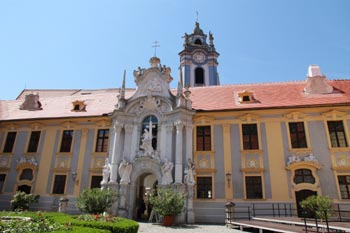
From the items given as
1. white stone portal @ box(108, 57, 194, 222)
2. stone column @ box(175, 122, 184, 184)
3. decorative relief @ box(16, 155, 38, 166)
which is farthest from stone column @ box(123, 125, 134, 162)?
decorative relief @ box(16, 155, 38, 166)

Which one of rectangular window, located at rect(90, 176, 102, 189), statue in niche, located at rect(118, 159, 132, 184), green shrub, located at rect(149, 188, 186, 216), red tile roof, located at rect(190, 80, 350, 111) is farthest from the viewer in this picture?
rectangular window, located at rect(90, 176, 102, 189)

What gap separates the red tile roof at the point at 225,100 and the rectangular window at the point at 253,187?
5.00 meters

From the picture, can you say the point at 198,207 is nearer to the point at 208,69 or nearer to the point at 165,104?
the point at 165,104

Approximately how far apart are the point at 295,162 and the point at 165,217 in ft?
29.5

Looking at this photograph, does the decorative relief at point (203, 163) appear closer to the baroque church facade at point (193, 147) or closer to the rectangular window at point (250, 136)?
the baroque church facade at point (193, 147)

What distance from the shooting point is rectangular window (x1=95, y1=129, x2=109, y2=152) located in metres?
20.6

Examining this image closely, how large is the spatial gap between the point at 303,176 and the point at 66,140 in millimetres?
Answer: 17442

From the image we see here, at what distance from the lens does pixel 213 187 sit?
18000 mm

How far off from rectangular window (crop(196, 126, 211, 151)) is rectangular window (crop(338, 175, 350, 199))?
836 centimetres

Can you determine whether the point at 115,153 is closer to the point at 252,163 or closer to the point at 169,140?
the point at 169,140

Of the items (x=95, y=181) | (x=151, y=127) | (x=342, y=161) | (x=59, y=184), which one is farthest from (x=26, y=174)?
(x=342, y=161)

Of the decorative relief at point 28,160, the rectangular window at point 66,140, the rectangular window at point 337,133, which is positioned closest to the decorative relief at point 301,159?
the rectangular window at point 337,133

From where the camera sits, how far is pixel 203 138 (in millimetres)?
19531

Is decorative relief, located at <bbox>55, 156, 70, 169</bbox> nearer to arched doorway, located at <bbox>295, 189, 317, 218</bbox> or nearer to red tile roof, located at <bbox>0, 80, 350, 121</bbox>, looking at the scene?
red tile roof, located at <bbox>0, 80, 350, 121</bbox>
